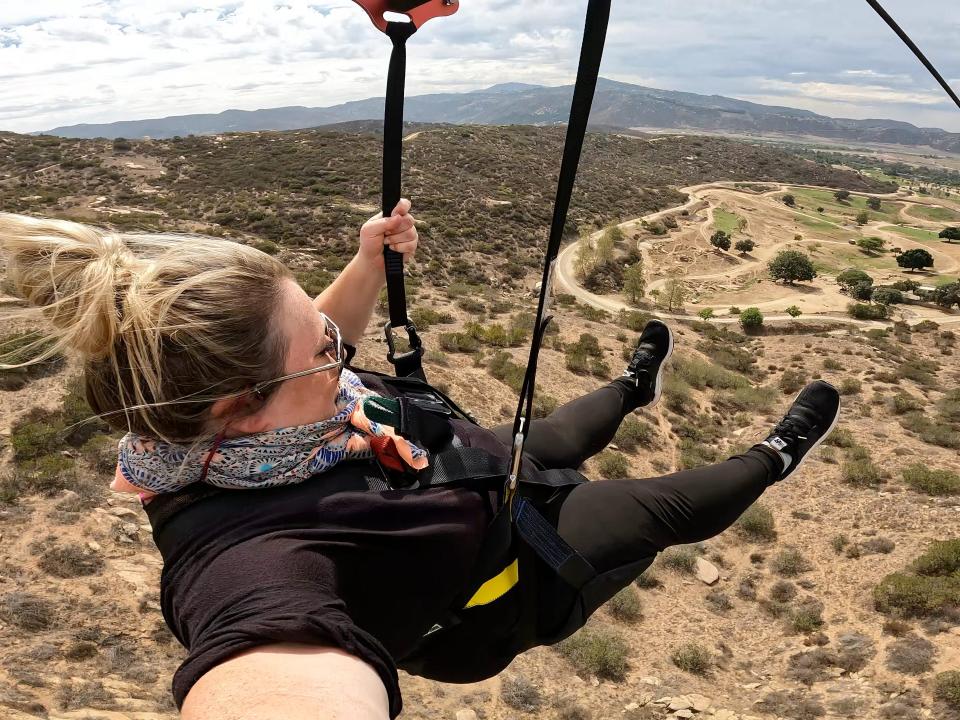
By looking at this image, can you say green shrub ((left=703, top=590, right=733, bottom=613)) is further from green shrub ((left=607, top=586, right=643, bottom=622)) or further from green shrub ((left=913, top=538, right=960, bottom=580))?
green shrub ((left=913, top=538, right=960, bottom=580))

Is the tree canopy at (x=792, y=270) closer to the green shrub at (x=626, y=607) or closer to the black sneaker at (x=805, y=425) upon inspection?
the green shrub at (x=626, y=607)

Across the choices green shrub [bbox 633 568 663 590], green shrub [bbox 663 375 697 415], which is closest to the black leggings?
green shrub [bbox 633 568 663 590]

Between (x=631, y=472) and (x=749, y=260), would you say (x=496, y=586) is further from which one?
(x=749, y=260)

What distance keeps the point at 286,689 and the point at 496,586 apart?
0.80 meters

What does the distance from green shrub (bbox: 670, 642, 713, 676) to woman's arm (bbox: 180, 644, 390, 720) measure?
6.28 meters

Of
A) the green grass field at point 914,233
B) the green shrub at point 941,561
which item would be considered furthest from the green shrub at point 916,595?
the green grass field at point 914,233

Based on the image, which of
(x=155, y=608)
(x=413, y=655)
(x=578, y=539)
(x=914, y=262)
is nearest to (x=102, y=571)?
(x=155, y=608)

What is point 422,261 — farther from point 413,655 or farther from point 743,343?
point 413,655

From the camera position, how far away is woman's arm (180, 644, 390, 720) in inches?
36.9

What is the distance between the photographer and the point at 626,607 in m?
7.02

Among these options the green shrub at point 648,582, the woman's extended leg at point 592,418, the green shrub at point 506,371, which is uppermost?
the woman's extended leg at point 592,418

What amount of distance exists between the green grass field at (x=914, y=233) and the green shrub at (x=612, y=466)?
2466 inches

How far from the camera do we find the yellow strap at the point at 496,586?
1.61 metres

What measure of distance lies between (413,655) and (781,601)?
25.6ft
